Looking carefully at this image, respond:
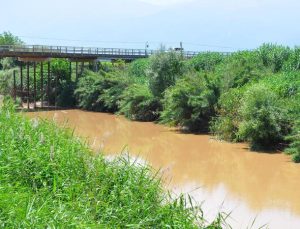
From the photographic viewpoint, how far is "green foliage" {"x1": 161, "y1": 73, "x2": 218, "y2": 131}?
28250 millimetres

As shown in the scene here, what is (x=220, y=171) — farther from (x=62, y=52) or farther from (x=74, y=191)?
(x=62, y=52)

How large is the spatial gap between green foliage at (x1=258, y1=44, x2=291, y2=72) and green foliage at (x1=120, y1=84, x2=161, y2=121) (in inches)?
298

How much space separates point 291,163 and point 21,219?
1618 centimetres

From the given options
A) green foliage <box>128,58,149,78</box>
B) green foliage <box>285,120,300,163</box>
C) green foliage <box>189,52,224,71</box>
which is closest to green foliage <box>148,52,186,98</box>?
green foliage <box>189,52,224,71</box>

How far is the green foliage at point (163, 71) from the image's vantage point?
109 ft

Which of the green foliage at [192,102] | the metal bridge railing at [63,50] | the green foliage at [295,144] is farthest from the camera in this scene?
the metal bridge railing at [63,50]

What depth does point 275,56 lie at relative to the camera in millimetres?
33844

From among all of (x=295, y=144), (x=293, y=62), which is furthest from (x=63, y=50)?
(x=295, y=144)

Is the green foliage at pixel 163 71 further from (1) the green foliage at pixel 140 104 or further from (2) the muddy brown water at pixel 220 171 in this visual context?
(2) the muddy brown water at pixel 220 171

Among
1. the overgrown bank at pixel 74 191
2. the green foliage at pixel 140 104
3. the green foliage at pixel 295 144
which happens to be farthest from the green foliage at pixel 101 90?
the overgrown bank at pixel 74 191

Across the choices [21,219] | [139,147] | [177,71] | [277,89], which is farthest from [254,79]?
[21,219]

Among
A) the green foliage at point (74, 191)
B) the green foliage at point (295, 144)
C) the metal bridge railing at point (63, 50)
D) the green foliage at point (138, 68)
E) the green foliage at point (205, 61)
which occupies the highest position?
the metal bridge railing at point (63, 50)

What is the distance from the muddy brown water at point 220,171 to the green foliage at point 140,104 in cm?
Result: 215

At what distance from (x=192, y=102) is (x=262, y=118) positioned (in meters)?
6.10
